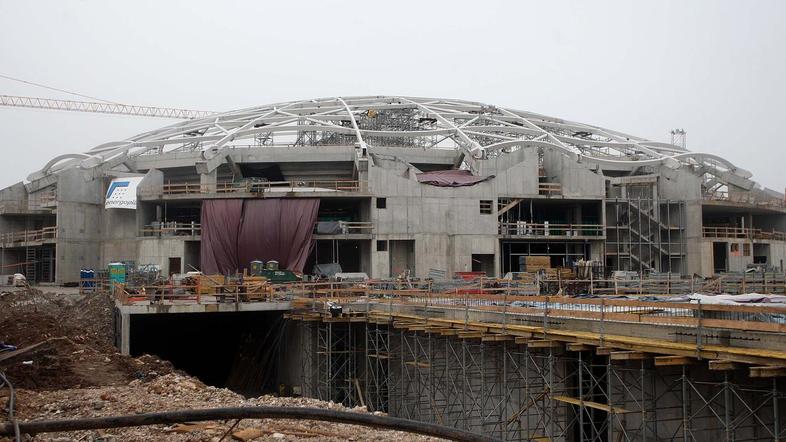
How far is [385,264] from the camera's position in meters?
44.3

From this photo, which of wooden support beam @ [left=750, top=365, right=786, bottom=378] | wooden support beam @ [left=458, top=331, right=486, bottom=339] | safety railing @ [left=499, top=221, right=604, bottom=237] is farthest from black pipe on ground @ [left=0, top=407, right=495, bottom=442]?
safety railing @ [left=499, top=221, right=604, bottom=237]

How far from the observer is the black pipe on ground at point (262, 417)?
5801mm

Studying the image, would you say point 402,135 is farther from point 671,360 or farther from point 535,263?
point 671,360

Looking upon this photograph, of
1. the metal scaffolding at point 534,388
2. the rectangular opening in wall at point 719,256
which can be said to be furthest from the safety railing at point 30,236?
the rectangular opening in wall at point 719,256

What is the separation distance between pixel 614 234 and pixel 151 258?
2998 centimetres

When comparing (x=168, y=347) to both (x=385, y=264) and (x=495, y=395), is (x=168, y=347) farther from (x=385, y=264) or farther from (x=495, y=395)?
(x=495, y=395)

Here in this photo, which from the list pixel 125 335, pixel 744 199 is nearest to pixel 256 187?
pixel 125 335

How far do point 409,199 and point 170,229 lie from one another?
15211 mm

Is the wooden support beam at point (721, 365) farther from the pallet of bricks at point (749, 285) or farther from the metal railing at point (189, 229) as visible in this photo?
the metal railing at point (189, 229)

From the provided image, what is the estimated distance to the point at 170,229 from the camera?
153ft

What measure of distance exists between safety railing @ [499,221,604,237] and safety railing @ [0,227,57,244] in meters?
30.2

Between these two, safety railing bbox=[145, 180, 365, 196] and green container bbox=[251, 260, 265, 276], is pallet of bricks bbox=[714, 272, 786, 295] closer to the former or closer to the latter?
safety railing bbox=[145, 180, 365, 196]

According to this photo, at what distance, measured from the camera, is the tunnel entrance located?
112 feet

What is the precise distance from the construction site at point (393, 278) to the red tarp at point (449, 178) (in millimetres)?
261
